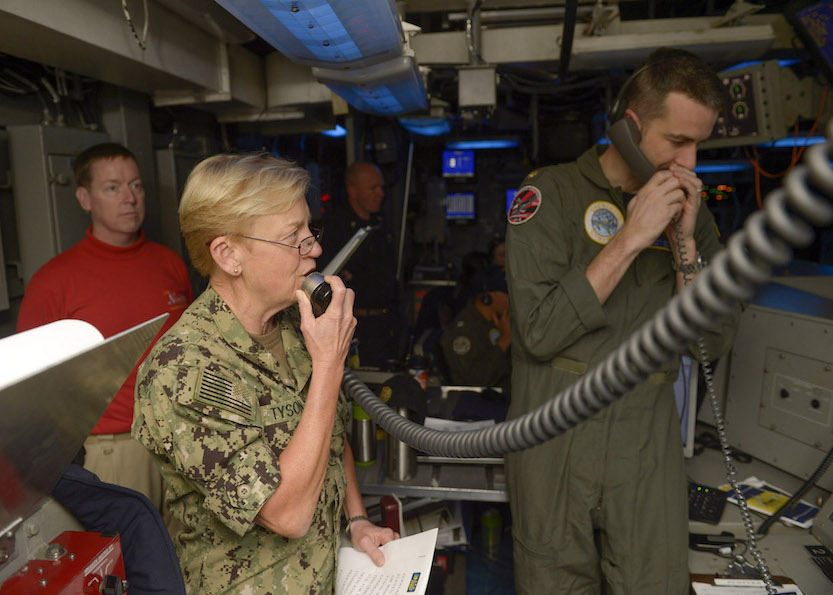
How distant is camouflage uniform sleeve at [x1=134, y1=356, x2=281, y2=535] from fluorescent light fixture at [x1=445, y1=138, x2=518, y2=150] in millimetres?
6282

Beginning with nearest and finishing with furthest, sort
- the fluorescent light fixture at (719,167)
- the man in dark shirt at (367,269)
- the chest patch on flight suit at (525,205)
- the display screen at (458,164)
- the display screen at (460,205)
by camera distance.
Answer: the chest patch on flight suit at (525,205) < the man in dark shirt at (367,269) < the fluorescent light fixture at (719,167) < the display screen at (458,164) < the display screen at (460,205)

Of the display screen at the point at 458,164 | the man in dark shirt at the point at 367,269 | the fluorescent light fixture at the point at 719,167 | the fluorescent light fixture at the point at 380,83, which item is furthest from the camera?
the display screen at the point at 458,164

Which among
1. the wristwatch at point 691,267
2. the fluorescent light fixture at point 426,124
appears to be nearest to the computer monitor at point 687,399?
the wristwatch at point 691,267

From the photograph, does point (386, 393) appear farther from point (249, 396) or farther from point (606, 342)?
point (249, 396)

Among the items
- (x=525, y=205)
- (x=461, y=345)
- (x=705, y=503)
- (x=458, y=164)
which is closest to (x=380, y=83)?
(x=525, y=205)

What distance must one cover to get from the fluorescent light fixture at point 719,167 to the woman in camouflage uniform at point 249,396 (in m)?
3.77

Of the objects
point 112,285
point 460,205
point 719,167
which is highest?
point 719,167

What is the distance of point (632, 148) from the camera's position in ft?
5.30

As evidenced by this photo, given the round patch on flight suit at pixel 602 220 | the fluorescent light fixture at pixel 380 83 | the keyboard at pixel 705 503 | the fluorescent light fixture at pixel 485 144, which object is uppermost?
the fluorescent light fixture at pixel 485 144

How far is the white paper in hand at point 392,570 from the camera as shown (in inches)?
52.1

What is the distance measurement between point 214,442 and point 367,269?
10.0 feet

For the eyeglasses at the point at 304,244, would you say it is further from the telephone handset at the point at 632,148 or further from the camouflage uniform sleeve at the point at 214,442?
the telephone handset at the point at 632,148

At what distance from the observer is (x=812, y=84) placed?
276cm

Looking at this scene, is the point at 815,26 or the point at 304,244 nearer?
the point at 304,244
